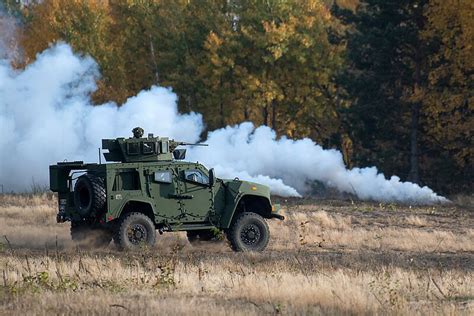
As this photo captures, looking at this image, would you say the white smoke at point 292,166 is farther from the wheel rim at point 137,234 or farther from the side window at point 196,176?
the wheel rim at point 137,234

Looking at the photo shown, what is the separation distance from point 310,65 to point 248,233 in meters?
31.4

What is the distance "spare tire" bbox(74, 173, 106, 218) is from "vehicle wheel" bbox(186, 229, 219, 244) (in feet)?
9.91

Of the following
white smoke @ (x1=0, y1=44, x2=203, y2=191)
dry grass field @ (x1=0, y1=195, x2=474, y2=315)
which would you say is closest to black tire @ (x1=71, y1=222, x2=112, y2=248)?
dry grass field @ (x1=0, y1=195, x2=474, y2=315)

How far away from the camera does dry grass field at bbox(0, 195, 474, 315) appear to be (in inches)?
578

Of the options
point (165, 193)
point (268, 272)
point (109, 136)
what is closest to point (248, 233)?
point (165, 193)

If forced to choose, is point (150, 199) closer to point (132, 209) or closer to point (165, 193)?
point (165, 193)

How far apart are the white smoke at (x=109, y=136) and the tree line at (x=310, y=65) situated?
558cm

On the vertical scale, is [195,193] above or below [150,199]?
above

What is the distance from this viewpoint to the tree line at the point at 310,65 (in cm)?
4788

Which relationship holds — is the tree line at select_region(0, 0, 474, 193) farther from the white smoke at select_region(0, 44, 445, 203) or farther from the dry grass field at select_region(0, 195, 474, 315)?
the dry grass field at select_region(0, 195, 474, 315)

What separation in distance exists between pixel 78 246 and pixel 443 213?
50.1 feet

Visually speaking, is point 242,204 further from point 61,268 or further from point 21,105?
point 21,105

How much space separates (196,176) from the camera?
24.4 metres

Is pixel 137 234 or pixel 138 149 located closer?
pixel 137 234
